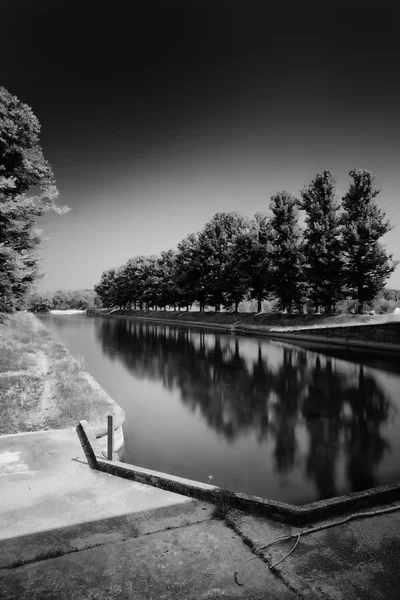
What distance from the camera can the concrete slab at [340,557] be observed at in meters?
3.56

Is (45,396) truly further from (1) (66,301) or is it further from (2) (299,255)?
(1) (66,301)

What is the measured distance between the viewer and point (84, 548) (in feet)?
13.9

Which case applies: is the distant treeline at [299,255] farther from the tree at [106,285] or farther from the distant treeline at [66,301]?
the distant treeline at [66,301]

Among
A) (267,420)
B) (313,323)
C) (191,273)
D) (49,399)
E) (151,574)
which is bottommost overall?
(267,420)

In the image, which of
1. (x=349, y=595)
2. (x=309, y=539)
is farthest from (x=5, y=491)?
(x=349, y=595)

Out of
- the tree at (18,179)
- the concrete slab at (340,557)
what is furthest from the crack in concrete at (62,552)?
the tree at (18,179)

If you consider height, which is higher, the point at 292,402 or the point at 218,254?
the point at 218,254

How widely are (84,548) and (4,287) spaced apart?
52.4 ft

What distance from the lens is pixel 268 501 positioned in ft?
16.8

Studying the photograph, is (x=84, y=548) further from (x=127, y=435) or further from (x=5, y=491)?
(x=127, y=435)

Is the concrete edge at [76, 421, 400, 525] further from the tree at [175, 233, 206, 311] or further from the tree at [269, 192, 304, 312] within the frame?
the tree at [175, 233, 206, 311]

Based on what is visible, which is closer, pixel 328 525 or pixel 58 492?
pixel 328 525

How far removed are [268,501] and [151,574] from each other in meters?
2.00

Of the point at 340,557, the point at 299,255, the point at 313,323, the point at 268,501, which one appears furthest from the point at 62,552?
the point at 299,255
